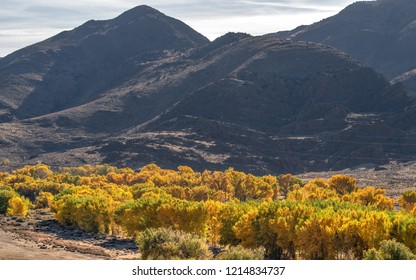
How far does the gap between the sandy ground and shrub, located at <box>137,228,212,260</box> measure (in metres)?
10.3

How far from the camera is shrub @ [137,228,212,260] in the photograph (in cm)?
5006

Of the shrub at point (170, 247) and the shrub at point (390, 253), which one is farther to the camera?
the shrub at point (170, 247)

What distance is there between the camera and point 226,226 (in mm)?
73625

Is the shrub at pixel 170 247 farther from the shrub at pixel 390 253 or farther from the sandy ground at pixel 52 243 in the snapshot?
the shrub at pixel 390 253

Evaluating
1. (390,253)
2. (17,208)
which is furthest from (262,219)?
(17,208)

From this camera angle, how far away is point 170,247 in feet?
165

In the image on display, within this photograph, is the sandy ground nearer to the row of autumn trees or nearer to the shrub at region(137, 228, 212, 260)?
the row of autumn trees

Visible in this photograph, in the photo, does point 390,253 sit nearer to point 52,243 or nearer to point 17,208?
point 52,243

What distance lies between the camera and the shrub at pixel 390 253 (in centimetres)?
4794

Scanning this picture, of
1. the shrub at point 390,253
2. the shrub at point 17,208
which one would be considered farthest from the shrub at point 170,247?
the shrub at point 17,208

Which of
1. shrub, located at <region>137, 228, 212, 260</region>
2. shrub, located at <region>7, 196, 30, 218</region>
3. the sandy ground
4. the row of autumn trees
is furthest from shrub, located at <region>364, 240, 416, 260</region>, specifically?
shrub, located at <region>7, 196, 30, 218</region>

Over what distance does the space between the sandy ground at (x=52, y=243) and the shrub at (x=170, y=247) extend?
33.9 feet

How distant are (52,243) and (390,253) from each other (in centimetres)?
4038
